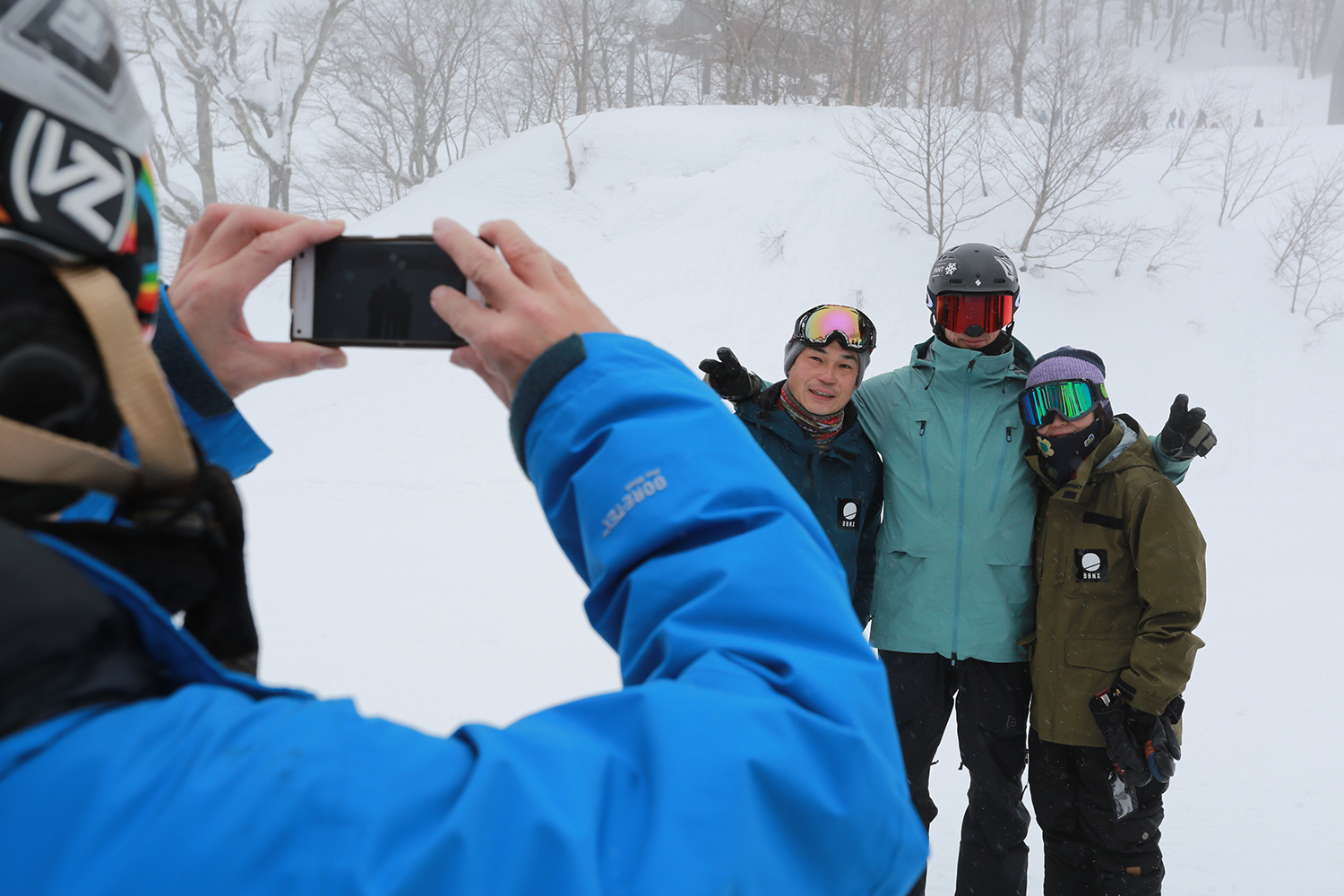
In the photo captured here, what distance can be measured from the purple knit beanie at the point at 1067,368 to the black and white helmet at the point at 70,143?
2619mm

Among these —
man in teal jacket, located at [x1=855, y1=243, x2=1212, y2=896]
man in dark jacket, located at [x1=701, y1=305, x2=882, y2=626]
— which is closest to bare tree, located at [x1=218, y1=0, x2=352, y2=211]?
man in dark jacket, located at [x1=701, y1=305, x2=882, y2=626]

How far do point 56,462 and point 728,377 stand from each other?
277cm

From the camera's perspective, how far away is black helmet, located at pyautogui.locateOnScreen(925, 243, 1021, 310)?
2965 mm

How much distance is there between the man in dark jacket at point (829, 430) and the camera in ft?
9.74

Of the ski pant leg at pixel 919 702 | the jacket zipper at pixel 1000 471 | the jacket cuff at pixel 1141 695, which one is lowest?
the ski pant leg at pixel 919 702

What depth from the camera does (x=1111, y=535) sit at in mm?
2664

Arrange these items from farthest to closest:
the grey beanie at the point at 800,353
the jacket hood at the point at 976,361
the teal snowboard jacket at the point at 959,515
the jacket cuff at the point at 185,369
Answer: the grey beanie at the point at 800,353 < the jacket hood at the point at 976,361 < the teal snowboard jacket at the point at 959,515 < the jacket cuff at the point at 185,369

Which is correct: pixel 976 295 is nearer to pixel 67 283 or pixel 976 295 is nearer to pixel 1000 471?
pixel 1000 471

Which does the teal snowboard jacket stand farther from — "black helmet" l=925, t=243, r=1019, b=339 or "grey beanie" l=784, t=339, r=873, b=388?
"grey beanie" l=784, t=339, r=873, b=388

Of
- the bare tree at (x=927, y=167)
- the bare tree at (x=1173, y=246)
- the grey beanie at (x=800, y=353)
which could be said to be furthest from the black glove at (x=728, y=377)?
the bare tree at (x=1173, y=246)

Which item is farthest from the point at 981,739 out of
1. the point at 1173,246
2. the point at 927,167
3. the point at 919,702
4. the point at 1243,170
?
the point at 1243,170

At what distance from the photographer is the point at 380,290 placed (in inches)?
43.0

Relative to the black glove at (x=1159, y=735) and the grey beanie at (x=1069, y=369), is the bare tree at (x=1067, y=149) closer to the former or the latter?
the grey beanie at (x=1069, y=369)

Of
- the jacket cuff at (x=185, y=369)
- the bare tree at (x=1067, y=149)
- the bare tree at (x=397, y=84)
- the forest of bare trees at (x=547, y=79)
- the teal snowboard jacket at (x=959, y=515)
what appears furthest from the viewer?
the bare tree at (x=397, y=84)
